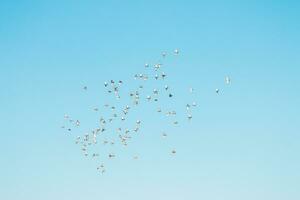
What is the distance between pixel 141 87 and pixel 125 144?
1035 cm

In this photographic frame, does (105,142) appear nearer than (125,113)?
Yes

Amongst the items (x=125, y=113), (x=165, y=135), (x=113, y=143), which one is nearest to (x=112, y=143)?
(x=113, y=143)

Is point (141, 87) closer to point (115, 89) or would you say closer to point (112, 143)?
point (115, 89)

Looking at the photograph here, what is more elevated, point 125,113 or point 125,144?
point 125,113

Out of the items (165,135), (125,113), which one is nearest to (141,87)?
(125,113)

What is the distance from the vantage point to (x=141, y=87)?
2889cm

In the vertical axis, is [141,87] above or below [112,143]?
above

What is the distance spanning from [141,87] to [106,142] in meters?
10.4

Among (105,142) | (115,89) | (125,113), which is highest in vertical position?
(115,89)

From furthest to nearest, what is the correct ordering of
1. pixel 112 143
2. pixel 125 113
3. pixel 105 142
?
1. pixel 125 113
2. pixel 112 143
3. pixel 105 142

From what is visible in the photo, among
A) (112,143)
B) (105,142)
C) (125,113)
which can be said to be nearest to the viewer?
(105,142)

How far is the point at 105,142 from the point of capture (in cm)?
2800

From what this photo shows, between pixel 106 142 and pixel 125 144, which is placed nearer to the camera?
pixel 106 142

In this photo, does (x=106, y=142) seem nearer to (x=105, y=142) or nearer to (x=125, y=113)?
(x=105, y=142)
